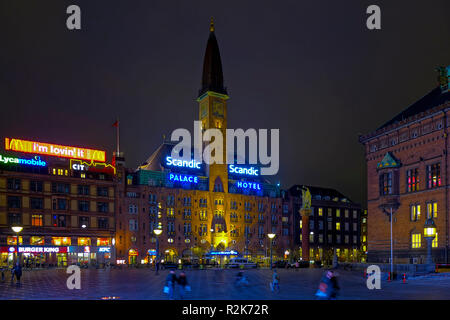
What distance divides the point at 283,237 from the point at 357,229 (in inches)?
1141

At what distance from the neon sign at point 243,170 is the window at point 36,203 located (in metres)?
46.6

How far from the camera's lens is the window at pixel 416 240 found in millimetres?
64162

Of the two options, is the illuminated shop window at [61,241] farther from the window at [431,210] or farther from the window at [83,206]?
the window at [431,210]

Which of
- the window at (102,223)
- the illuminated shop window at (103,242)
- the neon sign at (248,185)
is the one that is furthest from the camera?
the neon sign at (248,185)

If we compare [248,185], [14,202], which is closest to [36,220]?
[14,202]

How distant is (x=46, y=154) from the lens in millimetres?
95125

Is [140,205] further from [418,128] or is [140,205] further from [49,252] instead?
[418,128]

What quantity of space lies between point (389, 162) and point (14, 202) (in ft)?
210

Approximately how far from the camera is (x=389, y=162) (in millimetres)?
69500

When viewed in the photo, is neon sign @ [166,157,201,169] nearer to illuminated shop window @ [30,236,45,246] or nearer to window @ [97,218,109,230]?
window @ [97,218,109,230]

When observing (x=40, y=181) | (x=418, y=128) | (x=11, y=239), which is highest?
(x=418, y=128)

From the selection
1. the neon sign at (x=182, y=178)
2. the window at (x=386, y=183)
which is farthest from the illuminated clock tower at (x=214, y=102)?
the window at (x=386, y=183)
